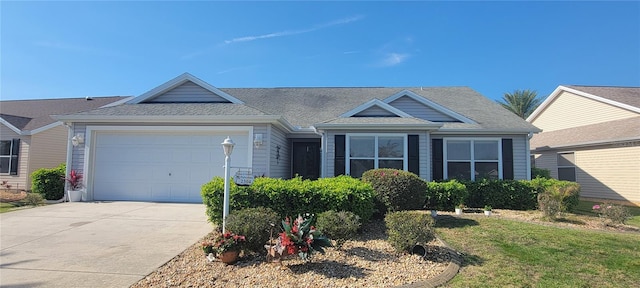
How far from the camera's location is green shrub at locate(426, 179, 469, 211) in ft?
30.3

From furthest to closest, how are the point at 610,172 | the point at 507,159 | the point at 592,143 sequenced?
the point at 592,143 → the point at 610,172 → the point at 507,159

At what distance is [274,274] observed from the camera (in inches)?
171

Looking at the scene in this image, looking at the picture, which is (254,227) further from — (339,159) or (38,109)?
(38,109)

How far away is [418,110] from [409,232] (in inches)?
320

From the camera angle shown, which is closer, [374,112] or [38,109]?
[374,112]

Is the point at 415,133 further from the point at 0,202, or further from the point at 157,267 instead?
the point at 0,202

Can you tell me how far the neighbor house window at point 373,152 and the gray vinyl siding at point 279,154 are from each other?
2.47m

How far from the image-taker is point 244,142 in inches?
404

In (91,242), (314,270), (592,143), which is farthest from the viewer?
(592,143)

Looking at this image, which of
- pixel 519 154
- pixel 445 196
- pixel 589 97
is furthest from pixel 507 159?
pixel 589 97

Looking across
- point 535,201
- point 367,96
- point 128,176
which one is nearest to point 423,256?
point 535,201

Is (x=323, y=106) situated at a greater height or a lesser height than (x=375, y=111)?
greater

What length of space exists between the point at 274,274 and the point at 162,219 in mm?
4598

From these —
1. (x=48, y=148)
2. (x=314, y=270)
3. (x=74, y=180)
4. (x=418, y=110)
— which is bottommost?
(x=314, y=270)
